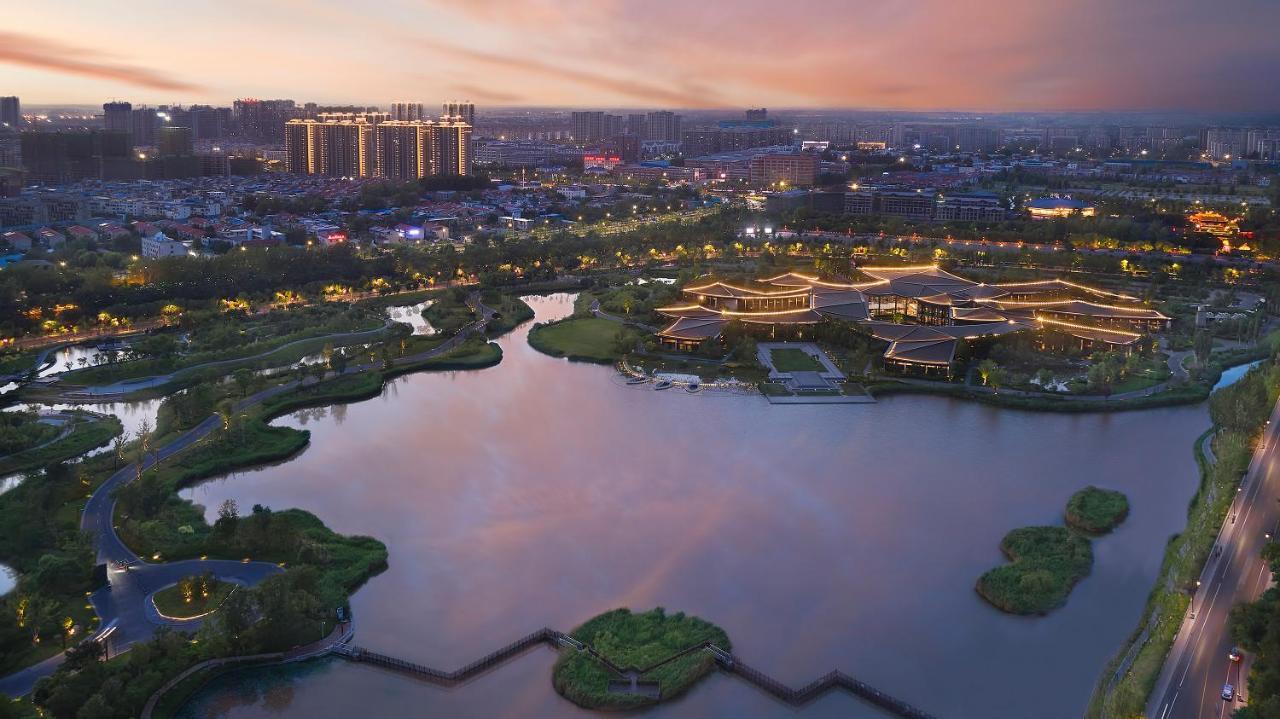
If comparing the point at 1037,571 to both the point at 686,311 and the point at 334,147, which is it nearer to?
the point at 686,311

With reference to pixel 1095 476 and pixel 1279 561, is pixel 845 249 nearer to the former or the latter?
pixel 1095 476

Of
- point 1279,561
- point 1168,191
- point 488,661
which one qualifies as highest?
point 1168,191

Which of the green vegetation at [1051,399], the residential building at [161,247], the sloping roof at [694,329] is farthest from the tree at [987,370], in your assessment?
the residential building at [161,247]

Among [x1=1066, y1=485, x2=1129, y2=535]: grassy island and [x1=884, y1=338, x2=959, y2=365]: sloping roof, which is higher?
[x1=884, y1=338, x2=959, y2=365]: sloping roof

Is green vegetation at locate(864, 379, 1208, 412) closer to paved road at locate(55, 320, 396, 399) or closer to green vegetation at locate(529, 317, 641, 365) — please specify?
green vegetation at locate(529, 317, 641, 365)

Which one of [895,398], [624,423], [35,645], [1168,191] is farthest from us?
[1168,191]

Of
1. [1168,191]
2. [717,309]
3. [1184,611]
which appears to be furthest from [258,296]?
[1168,191]

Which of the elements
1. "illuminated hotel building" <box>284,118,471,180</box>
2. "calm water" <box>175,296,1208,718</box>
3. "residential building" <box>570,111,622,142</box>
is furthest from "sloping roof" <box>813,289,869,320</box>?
"residential building" <box>570,111,622,142</box>
